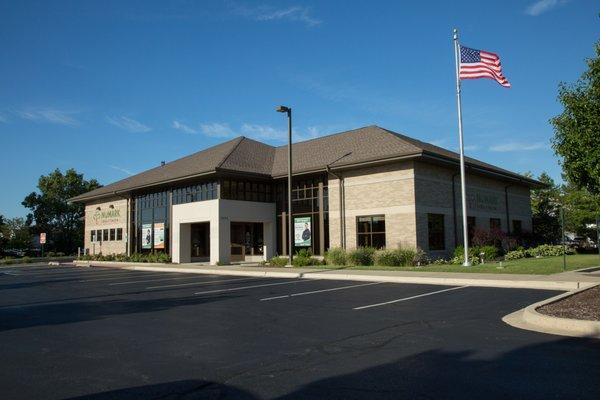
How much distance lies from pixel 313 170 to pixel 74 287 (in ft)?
49.3

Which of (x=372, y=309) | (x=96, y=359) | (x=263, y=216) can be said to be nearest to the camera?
(x=96, y=359)

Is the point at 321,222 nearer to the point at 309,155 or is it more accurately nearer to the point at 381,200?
the point at 381,200

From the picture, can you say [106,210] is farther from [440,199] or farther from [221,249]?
[440,199]

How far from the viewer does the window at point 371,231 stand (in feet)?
89.7

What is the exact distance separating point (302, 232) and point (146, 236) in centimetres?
1404

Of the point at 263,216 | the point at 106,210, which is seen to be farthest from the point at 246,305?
the point at 106,210

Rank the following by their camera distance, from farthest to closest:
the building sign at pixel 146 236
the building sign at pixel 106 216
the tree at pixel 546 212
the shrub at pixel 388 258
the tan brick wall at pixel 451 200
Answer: the building sign at pixel 106 216, the tree at pixel 546 212, the building sign at pixel 146 236, the tan brick wall at pixel 451 200, the shrub at pixel 388 258

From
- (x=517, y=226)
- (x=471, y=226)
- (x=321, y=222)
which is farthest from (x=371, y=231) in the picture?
(x=517, y=226)

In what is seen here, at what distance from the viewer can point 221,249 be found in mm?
30547

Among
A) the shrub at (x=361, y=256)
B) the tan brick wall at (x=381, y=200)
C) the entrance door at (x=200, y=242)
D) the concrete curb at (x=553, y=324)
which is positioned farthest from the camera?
the entrance door at (x=200, y=242)

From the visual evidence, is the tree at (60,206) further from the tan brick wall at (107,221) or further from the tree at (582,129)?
the tree at (582,129)

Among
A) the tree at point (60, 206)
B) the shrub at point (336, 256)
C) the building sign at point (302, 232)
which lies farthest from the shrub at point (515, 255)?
the tree at point (60, 206)

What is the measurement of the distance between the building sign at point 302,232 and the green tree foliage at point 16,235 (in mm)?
54263

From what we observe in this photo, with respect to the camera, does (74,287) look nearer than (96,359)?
No
